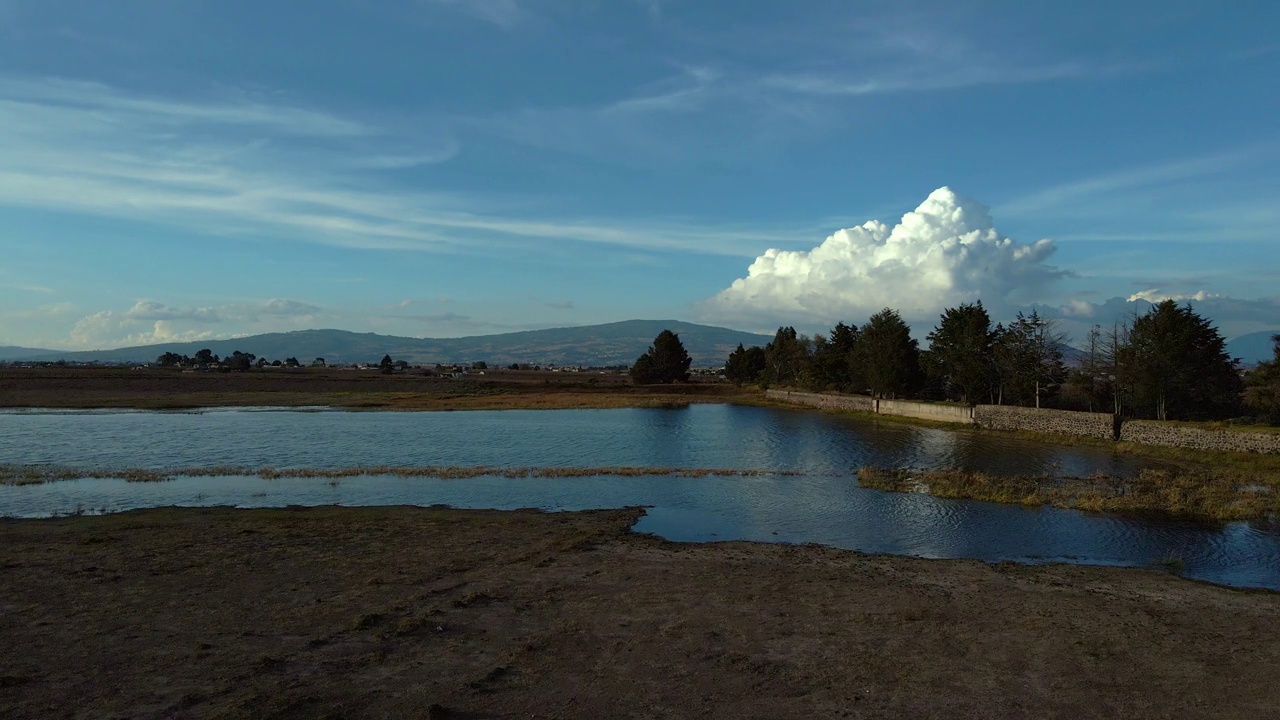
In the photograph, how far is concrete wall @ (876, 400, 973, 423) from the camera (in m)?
61.5

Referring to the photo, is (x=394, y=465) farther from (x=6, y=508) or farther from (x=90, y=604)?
(x=90, y=604)

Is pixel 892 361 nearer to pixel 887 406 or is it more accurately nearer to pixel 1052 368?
pixel 887 406

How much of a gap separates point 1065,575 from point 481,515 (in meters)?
16.1

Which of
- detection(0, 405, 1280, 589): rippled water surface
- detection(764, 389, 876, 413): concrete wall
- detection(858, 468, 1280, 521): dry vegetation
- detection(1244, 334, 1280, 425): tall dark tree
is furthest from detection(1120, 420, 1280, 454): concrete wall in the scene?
detection(764, 389, 876, 413): concrete wall

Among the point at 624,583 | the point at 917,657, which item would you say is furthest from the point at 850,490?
the point at 917,657

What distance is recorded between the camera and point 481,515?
23656mm

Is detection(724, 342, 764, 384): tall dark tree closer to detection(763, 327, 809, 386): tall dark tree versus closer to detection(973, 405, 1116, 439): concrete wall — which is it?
detection(763, 327, 809, 386): tall dark tree

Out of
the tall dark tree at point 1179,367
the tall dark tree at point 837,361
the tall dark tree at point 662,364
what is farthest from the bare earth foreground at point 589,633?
the tall dark tree at point 662,364

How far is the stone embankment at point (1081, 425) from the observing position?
37.7m

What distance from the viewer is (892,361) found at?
79.1m

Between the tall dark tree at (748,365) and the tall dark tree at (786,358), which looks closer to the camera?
the tall dark tree at (786,358)

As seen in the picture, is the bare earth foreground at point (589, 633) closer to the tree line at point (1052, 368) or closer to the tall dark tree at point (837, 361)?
the tree line at point (1052, 368)

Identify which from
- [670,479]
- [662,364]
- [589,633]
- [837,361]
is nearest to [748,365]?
[662,364]

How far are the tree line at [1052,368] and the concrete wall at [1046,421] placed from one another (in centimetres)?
364
